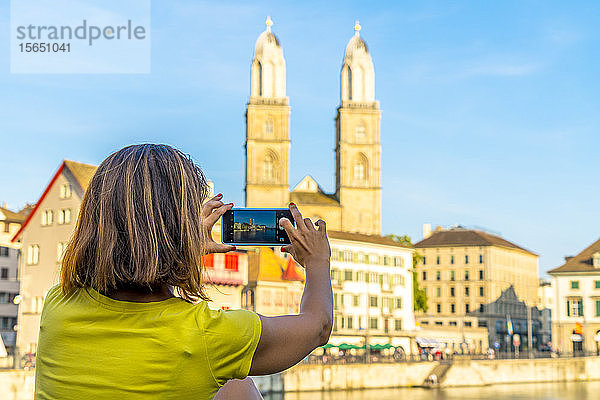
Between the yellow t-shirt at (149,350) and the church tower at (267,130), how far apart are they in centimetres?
8862

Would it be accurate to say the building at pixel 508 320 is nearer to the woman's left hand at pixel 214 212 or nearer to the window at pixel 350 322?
the window at pixel 350 322

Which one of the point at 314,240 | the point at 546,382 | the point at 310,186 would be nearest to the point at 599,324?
the point at 546,382

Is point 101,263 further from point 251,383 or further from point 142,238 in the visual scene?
point 251,383

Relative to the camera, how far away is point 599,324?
85.2 m

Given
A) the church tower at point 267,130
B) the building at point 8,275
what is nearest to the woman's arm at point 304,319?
the building at point 8,275

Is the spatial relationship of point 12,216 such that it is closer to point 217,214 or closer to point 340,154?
point 340,154

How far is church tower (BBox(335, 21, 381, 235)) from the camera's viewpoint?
3661 inches

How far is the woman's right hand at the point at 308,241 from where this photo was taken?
2.13 meters

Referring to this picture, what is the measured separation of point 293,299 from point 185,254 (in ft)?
206

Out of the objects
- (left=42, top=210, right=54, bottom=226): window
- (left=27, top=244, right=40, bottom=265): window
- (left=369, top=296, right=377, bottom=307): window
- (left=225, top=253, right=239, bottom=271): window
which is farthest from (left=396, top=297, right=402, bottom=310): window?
(left=27, top=244, right=40, bottom=265): window

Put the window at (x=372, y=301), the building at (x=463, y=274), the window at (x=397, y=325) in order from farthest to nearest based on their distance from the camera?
the building at (x=463, y=274)
the window at (x=397, y=325)
the window at (x=372, y=301)

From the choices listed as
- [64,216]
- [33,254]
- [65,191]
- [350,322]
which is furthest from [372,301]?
[33,254]

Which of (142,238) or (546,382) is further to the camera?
(546,382)

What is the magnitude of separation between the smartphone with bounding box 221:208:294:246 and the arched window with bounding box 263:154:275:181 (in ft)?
298
